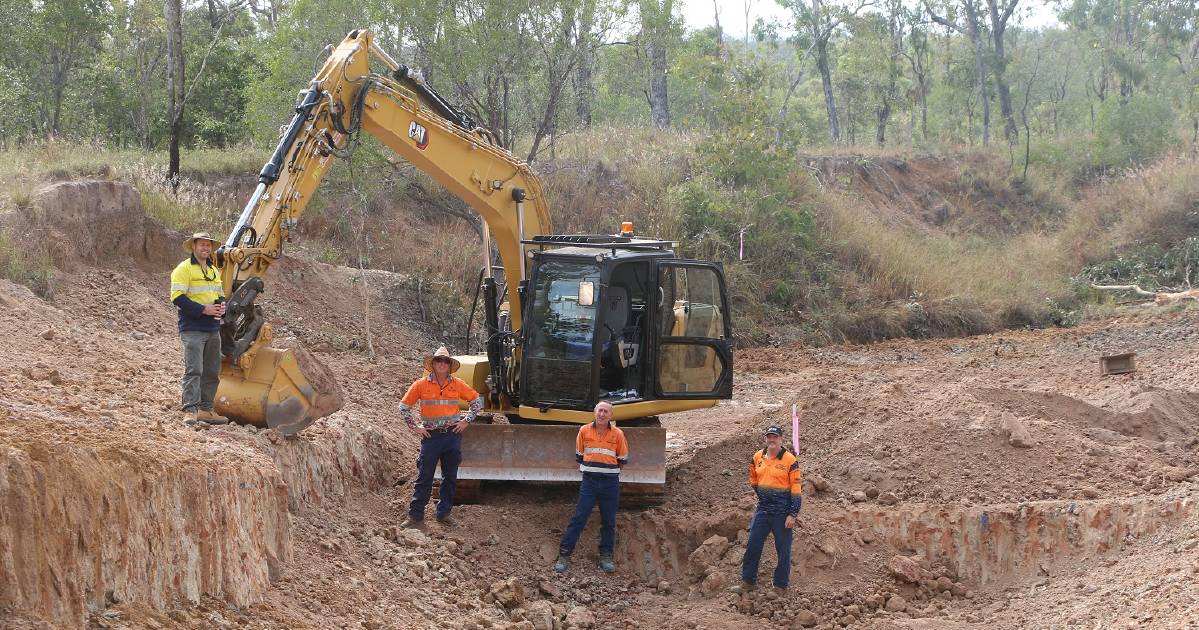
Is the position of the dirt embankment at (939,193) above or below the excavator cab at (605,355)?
above

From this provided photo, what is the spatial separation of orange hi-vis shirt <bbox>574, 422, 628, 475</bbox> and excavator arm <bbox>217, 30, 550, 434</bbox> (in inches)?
56.6

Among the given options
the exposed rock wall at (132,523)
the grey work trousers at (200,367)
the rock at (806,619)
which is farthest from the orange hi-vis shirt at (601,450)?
the grey work trousers at (200,367)

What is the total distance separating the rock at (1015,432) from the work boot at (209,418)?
21.3 ft

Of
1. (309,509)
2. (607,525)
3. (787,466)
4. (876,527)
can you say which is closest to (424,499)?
(309,509)

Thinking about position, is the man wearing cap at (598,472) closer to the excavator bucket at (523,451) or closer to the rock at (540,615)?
the excavator bucket at (523,451)

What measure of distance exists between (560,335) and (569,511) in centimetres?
149

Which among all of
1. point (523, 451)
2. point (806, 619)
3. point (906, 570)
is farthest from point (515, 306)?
point (906, 570)

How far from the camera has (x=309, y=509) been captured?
826 cm

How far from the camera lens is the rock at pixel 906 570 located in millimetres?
8680

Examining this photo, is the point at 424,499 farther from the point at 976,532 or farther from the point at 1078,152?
the point at 1078,152

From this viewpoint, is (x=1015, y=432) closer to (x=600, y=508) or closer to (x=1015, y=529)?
(x=1015, y=529)

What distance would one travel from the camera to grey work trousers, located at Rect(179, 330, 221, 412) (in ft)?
25.1

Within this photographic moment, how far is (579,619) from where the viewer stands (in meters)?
8.01

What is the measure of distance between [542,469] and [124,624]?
4.59m
